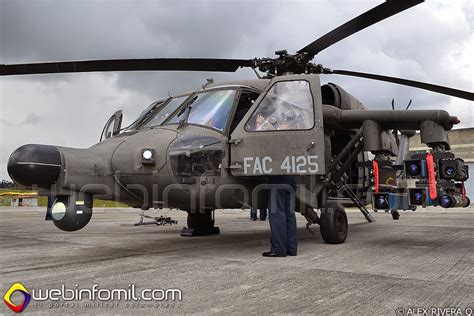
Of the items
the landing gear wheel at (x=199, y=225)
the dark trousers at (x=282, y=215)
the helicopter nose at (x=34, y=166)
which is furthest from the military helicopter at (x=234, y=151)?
the landing gear wheel at (x=199, y=225)

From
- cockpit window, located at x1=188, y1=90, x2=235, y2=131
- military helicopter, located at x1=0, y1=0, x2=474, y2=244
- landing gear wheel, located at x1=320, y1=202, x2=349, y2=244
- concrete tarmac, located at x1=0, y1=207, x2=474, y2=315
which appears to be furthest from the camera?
landing gear wheel, located at x1=320, y1=202, x2=349, y2=244

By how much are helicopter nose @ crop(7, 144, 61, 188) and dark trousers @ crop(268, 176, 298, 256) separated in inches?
111

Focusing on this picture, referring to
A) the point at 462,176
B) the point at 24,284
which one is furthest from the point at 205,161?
the point at 462,176

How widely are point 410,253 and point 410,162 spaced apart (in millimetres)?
1608

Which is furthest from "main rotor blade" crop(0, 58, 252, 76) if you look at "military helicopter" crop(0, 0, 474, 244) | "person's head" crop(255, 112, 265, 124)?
"person's head" crop(255, 112, 265, 124)

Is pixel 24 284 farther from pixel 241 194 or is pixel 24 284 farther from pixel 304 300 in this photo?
pixel 241 194

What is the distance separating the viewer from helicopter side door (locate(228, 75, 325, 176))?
564cm

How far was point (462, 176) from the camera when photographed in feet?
21.4

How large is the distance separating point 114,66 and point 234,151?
225cm

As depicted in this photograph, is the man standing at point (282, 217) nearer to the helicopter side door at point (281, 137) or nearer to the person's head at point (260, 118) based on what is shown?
the helicopter side door at point (281, 137)

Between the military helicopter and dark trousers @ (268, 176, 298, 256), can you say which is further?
dark trousers @ (268, 176, 298, 256)

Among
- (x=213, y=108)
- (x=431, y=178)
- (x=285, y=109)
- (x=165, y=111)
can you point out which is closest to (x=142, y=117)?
(x=165, y=111)

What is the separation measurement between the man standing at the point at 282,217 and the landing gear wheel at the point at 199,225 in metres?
3.11

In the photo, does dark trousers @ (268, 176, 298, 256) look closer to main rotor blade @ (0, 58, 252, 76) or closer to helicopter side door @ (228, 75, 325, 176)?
helicopter side door @ (228, 75, 325, 176)
